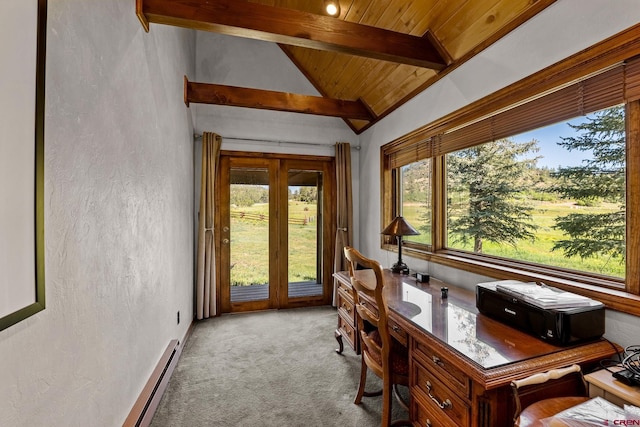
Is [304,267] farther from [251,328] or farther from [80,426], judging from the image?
[80,426]

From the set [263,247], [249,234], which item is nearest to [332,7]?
[249,234]

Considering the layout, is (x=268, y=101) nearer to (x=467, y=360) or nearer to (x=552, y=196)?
(x=552, y=196)

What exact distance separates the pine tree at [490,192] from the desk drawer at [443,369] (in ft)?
3.72

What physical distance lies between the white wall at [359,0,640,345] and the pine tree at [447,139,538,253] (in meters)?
0.36

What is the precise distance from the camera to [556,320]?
122cm

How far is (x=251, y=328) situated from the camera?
128 inches

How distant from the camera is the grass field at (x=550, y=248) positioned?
1.51 m

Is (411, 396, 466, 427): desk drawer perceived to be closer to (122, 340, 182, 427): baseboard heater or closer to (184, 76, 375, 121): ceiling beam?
(122, 340, 182, 427): baseboard heater

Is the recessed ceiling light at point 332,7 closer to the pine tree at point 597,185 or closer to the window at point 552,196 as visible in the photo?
the window at point 552,196

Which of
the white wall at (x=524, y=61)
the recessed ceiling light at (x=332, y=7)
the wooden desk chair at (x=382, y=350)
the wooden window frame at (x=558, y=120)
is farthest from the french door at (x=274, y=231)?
the wooden desk chair at (x=382, y=350)

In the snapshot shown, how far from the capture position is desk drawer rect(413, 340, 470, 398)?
1.17 m

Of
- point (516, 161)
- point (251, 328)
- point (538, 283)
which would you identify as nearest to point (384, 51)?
point (516, 161)

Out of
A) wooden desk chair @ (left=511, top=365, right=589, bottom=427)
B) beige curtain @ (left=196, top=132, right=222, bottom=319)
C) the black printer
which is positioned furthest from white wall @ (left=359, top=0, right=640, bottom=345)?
beige curtain @ (left=196, top=132, right=222, bottom=319)

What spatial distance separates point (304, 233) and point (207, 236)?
49.3 inches
